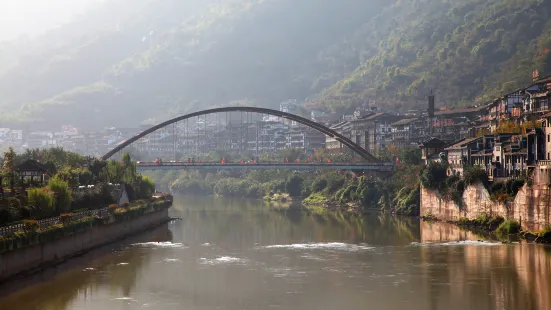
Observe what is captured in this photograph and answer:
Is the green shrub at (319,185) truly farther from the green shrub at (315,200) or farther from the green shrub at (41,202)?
the green shrub at (41,202)

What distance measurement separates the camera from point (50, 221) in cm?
4188

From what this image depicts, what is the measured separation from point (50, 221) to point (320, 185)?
180 feet

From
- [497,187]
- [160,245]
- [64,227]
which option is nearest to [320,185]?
[497,187]

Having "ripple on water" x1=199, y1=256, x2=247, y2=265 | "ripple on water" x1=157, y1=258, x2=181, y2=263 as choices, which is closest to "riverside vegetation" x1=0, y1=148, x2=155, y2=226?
"ripple on water" x1=157, y1=258, x2=181, y2=263

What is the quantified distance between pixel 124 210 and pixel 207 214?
2181 centimetres

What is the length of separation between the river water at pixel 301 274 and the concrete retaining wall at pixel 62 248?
0.69m

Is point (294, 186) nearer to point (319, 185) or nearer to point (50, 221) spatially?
point (319, 185)

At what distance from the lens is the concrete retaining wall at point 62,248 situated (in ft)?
117

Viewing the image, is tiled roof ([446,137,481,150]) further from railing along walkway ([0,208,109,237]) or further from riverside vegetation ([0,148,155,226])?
railing along walkway ([0,208,109,237])

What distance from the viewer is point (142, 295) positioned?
115 ft

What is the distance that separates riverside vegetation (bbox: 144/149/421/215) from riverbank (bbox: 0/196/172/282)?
23.8 meters

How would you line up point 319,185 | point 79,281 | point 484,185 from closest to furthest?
point 79,281
point 484,185
point 319,185

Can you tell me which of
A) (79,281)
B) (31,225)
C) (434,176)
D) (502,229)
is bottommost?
(79,281)

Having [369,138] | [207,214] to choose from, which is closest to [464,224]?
[207,214]
